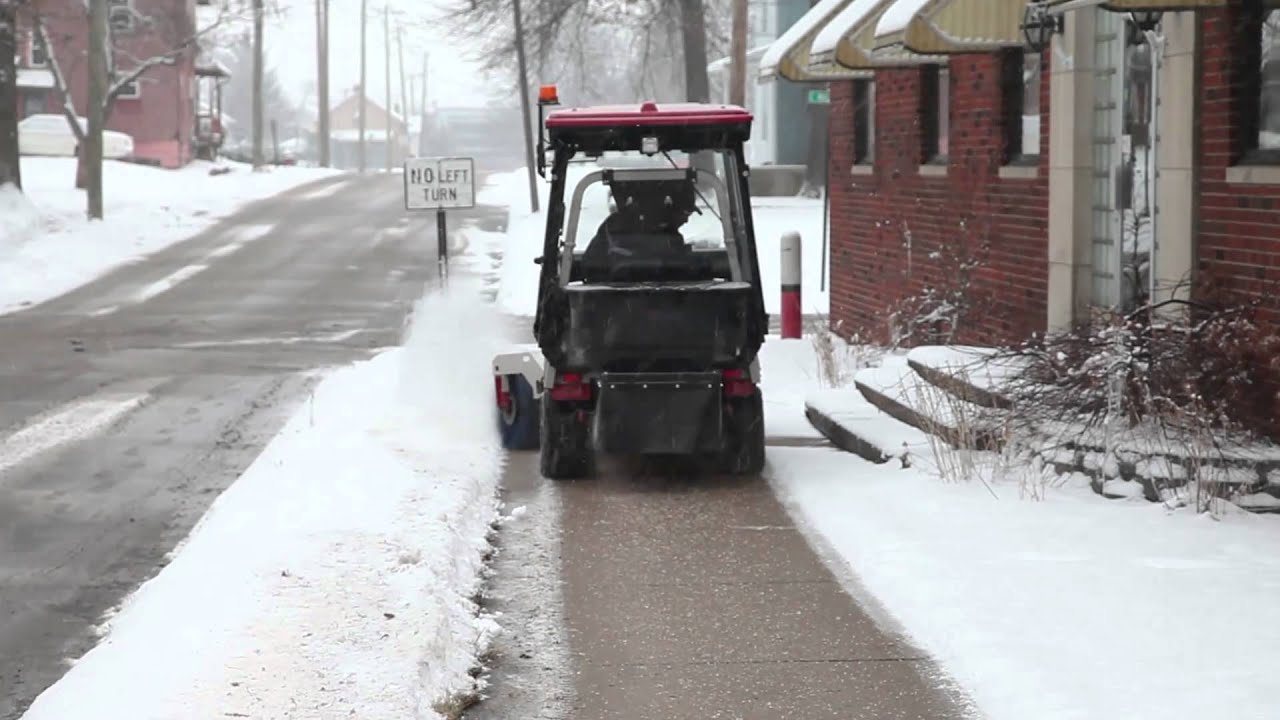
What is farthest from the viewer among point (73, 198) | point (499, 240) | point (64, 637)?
point (73, 198)

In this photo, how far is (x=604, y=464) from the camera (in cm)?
1173

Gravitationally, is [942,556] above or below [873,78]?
below

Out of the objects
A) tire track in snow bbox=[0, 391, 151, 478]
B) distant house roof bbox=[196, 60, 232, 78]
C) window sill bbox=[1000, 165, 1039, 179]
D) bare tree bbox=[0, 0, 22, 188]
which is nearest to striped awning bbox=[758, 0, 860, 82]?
window sill bbox=[1000, 165, 1039, 179]

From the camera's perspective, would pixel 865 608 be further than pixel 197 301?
No

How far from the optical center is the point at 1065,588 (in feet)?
25.3

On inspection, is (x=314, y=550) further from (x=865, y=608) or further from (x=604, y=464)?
(x=604, y=464)

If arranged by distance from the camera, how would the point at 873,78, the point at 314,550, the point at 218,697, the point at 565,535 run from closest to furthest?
the point at 218,697, the point at 314,550, the point at 565,535, the point at 873,78

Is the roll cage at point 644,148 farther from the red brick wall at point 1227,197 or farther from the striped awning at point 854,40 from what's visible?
the striped awning at point 854,40

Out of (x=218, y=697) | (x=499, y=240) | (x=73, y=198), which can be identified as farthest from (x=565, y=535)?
(x=73, y=198)

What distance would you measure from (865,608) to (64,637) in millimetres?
3436

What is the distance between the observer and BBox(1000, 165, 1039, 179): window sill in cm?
1320

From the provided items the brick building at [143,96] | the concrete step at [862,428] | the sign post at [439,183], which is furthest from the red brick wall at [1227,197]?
the brick building at [143,96]

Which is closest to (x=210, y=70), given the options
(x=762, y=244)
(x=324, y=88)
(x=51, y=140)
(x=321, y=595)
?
(x=324, y=88)

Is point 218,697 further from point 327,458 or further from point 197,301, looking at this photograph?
point 197,301
